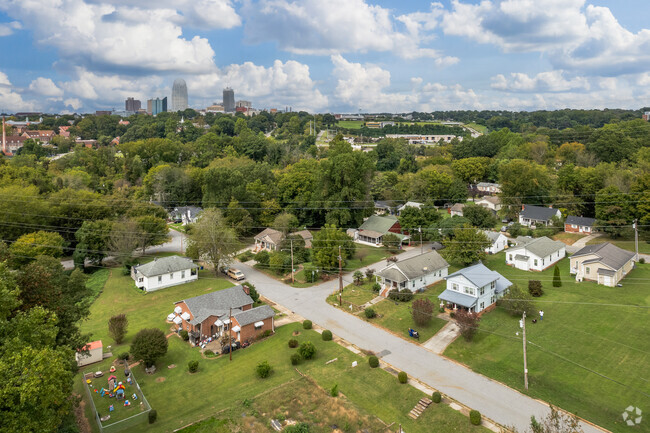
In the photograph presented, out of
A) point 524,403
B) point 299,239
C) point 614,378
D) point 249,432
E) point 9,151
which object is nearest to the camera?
point 249,432

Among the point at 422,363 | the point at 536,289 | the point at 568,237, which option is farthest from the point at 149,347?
the point at 568,237

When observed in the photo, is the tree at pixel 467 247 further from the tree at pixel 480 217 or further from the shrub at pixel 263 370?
the shrub at pixel 263 370

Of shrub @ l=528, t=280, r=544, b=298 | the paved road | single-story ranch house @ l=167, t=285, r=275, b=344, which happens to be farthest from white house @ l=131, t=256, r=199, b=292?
shrub @ l=528, t=280, r=544, b=298

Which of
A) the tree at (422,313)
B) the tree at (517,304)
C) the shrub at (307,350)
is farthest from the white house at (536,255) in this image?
the shrub at (307,350)

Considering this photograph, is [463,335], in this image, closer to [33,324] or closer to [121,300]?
[33,324]

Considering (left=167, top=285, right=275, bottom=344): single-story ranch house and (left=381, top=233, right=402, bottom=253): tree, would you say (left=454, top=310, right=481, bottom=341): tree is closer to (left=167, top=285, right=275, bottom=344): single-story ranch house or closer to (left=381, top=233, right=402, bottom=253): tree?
(left=167, top=285, right=275, bottom=344): single-story ranch house

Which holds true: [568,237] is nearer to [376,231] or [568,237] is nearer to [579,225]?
[579,225]

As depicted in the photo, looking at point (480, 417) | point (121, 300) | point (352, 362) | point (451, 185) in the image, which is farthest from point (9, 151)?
point (480, 417)
